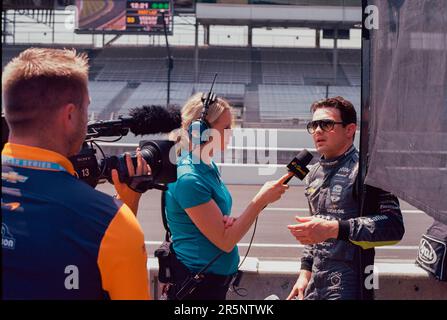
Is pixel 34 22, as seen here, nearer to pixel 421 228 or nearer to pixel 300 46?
pixel 300 46

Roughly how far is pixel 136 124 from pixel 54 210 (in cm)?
85

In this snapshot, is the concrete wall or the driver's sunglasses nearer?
the driver's sunglasses

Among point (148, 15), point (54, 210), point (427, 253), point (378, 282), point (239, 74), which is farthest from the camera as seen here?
point (239, 74)

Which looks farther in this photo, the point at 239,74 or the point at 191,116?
the point at 239,74

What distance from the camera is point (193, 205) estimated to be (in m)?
2.24

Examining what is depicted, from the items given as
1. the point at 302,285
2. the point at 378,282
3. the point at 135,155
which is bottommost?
the point at 378,282

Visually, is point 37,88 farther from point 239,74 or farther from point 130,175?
point 239,74

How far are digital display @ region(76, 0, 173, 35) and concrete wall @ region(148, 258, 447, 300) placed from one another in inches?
1256

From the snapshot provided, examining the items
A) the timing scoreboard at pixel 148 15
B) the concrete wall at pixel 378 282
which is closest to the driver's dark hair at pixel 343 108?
the concrete wall at pixel 378 282

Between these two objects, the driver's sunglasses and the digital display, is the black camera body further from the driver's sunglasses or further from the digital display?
the digital display

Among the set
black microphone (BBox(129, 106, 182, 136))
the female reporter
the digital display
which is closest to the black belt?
the female reporter

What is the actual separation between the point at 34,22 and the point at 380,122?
40861 mm

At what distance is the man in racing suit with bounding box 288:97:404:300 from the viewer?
84.8 inches

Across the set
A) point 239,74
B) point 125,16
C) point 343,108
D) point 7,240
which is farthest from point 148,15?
point 7,240
